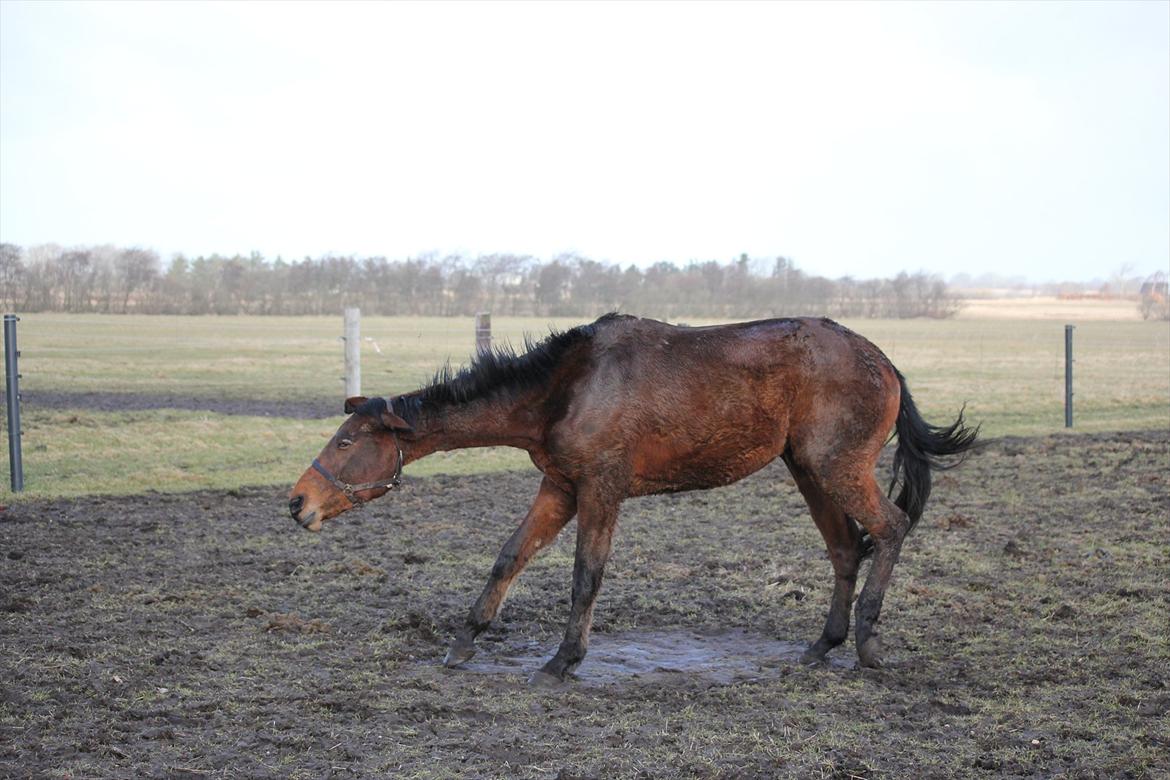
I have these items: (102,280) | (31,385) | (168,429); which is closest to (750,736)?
(168,429)

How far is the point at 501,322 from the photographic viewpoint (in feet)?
140

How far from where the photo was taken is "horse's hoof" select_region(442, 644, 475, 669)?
A: 597 centimetres

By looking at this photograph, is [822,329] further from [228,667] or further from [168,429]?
[168,429]

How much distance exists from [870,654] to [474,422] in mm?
2448

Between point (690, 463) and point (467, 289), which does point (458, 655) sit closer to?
point (690, 463)

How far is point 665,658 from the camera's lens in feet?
20.6

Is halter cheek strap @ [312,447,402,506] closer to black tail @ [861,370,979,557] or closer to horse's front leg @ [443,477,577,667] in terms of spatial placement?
horse's front leg @ [443,477,577,667]

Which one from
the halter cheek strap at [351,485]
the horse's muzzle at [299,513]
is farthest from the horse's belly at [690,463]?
the horse's muzzle at [299,513]

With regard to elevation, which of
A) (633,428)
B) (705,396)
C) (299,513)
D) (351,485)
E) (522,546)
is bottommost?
(522,546)

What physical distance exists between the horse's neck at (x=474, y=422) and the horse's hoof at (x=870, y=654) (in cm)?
209

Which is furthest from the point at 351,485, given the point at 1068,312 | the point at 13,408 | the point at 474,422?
the point at 1068,312

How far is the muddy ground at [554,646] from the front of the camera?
4664 millimetres

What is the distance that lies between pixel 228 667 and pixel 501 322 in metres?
37.1

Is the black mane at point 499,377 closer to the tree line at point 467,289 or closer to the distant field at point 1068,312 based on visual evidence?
the tree line at point 467,289
